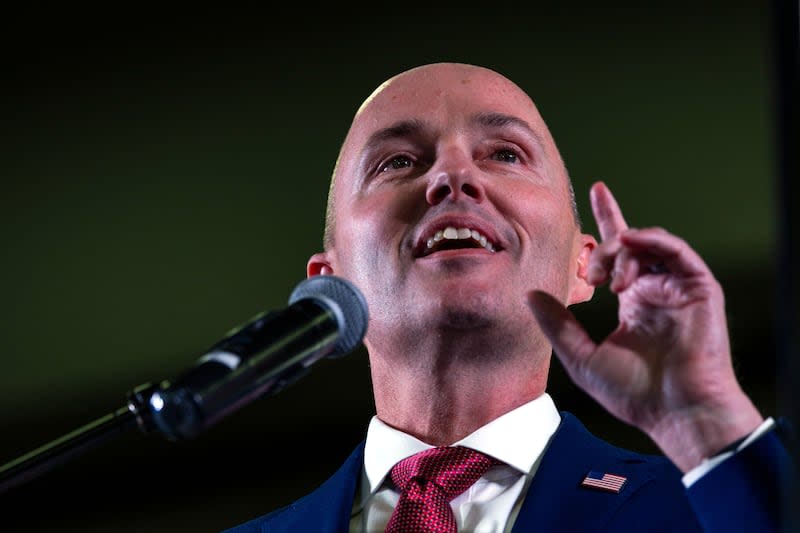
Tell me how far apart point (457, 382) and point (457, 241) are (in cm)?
28

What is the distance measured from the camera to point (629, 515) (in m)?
1.71

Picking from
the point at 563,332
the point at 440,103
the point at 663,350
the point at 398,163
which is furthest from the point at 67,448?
the point at 440,103

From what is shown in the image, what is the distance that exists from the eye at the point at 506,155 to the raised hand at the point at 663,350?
529 mm

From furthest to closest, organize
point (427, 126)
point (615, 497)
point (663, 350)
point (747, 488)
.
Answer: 1. point (427, 126)
2. point (615, 497)
3. point (663, 350)
4. point (747, 488)

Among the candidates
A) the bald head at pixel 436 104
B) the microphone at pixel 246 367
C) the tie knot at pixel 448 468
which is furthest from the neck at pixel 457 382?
the microphone at pixel 246 367

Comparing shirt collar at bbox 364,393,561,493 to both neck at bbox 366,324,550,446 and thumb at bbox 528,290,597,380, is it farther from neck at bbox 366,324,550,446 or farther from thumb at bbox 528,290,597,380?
thumb at bbox 528,290,597,380

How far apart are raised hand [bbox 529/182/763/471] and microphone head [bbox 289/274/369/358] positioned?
332 millimetres

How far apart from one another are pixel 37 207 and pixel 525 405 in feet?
6.33

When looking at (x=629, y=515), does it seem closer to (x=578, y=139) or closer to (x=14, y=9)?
(x=578, y=139)

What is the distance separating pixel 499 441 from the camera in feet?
6.33

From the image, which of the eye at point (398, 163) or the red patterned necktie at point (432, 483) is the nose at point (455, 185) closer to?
the eye at point (398, 163)

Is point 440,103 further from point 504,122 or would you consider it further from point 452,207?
point 452,207

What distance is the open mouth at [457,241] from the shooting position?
6.38 feet

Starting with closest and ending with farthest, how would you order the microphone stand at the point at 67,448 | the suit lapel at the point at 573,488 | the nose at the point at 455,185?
the microphone stand at the point at 67,448
the suit lapel at the point at 573,488
the nose at the point at 455,185
